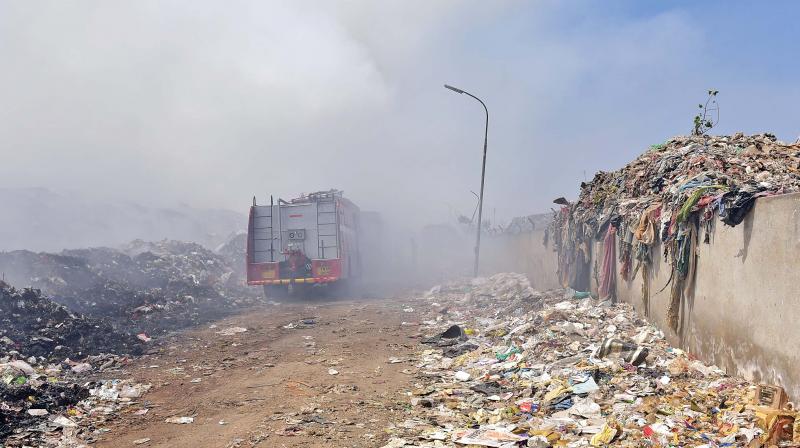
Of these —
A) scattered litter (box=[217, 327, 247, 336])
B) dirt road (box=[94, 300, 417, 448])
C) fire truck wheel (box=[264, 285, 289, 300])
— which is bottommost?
scattered litter (box=[217, 327, 247, 336])

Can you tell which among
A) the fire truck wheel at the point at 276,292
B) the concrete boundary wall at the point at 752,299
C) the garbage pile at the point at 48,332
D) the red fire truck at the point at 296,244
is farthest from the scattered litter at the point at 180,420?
the fire truck wheel at the point at 276,292

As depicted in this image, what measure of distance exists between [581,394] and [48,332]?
937cm

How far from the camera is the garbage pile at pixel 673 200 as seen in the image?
6.07 meters

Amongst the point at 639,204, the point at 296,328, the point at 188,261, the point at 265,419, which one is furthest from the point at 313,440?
the point at 188,261

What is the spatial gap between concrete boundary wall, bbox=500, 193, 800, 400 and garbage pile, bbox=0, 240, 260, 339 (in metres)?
10.1

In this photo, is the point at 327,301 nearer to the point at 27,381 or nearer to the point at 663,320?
the point at 27,381

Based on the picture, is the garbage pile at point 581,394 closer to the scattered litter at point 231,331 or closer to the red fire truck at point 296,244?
the scattered litter at point 231,331

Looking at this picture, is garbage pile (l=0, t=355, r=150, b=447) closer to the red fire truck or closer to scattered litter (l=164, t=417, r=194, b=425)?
scattered litter (l=164, t=417, r=194, b=425)

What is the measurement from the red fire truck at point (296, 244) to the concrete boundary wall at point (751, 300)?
37.6 ft

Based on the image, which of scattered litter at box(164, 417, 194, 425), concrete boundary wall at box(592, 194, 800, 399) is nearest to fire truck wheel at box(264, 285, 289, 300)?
scattered litter at box(164, 417, 194, 425)

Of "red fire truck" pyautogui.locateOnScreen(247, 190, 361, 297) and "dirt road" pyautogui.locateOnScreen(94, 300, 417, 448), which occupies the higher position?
"red fire truck" pyautogui.locateOnScreen(247, 190, 361, 297)

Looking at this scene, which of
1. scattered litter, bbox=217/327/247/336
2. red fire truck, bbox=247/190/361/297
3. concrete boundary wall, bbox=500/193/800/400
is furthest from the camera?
red fire truck, bbox=247/190/361/297

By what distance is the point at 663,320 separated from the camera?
7.44 meters

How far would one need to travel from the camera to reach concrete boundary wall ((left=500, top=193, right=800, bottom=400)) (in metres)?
4.32
